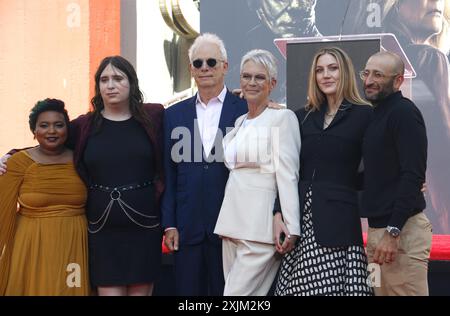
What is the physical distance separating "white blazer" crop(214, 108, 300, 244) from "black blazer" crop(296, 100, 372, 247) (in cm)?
9

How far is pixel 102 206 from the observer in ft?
14.3

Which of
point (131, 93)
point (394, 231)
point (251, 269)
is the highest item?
point (131, 93)

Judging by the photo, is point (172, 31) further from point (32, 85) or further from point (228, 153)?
point (228, 153)

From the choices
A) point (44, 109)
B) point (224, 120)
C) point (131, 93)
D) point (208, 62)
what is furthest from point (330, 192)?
point (44, 109)

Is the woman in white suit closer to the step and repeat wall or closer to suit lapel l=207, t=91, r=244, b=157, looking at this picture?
suit lapel l=207, t=91, r=244, b=157

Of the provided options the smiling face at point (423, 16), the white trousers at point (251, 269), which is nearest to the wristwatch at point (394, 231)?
the white trousers at point (251, 269)

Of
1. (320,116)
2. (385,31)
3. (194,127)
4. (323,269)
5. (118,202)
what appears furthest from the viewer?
(385,31)

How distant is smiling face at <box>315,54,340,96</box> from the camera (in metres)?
3.99

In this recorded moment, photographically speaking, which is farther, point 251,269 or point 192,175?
point 192,175

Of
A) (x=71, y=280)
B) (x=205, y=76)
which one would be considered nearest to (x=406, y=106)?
(x=205, y=76)

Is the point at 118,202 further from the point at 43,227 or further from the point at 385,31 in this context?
the point at 385,31

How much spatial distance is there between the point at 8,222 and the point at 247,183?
142cm

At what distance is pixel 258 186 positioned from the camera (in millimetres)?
4074

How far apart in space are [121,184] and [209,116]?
2.04 feet
